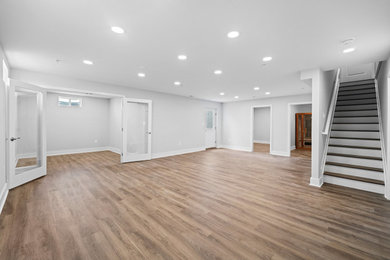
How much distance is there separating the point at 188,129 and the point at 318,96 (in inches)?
196

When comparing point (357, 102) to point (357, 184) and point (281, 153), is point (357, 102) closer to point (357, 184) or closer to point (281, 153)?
point (281, 153)

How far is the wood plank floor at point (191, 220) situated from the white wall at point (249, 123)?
3617 millimetres

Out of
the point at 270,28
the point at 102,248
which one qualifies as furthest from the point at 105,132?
the point at 270,28

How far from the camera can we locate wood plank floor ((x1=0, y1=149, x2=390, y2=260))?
1.64m

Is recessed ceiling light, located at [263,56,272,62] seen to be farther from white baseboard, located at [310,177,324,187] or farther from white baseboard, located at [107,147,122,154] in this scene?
white baseboard, located at [107,147,122,154]

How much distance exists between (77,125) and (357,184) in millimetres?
9039

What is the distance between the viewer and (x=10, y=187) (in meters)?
3.10

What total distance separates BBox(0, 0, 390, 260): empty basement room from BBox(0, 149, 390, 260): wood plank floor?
0.7 inches

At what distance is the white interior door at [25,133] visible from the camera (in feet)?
10.3

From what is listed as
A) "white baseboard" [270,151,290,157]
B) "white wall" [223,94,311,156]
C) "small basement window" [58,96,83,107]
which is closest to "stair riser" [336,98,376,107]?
"white wall" [223,94,311,156]

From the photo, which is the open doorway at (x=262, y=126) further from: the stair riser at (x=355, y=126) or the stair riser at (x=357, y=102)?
the stair riser at (x=355, y=126)


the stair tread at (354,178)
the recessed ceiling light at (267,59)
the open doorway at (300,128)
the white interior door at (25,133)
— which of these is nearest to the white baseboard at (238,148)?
the open doorway at (300,128)

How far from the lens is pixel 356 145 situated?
392cm

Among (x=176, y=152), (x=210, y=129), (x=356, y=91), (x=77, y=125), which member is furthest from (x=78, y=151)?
(x=356, y=91)
